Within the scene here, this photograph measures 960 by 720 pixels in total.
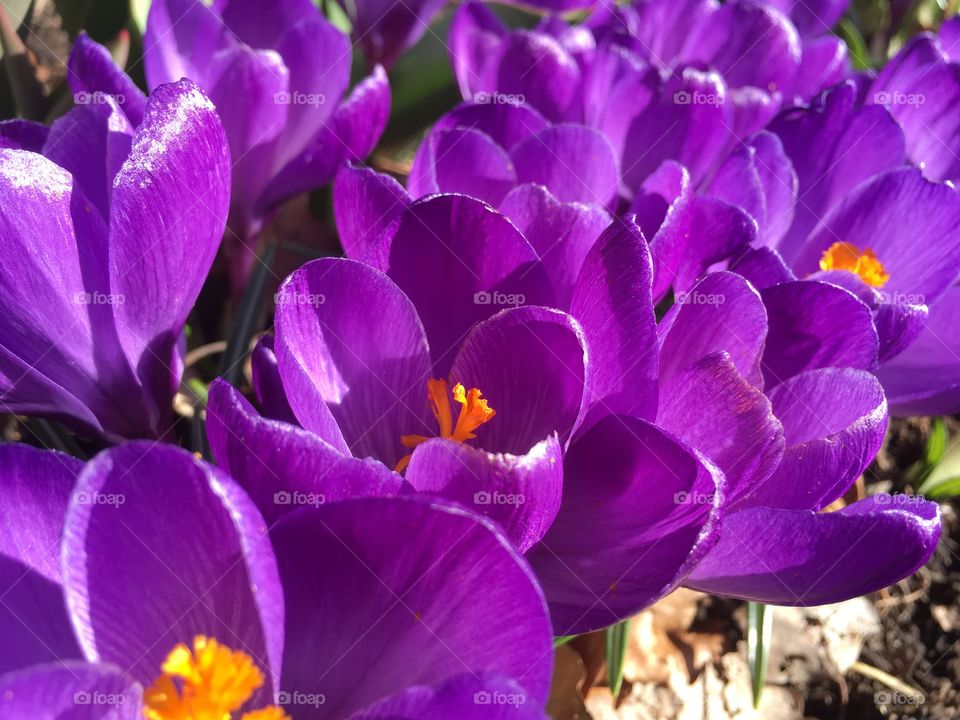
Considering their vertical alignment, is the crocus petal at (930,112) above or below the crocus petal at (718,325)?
above

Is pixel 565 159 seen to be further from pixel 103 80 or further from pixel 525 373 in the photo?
pixel 103 80

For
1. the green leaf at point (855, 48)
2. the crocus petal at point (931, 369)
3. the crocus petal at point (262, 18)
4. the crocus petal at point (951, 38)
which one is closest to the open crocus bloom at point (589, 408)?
the crocus petal at point (931, 369)

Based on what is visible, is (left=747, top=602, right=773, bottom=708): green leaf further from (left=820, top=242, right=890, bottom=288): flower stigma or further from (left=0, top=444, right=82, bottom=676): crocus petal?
(left=0, top=444, right=82, bottom=676): crocus petal

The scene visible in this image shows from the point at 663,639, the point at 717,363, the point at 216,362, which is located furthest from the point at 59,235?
the point at 663,639

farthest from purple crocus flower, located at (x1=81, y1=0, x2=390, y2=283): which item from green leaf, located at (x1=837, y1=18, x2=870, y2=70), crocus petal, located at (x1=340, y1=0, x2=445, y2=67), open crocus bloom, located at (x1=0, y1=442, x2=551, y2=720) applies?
green leaf, located at (x1=837, y1=18, x2=870, y2=70)

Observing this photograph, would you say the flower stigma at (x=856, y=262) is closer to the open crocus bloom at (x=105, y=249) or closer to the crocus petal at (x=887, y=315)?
the crocus petal at (x=887, y=315)

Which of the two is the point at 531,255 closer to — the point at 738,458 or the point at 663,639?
the point at 738,458
